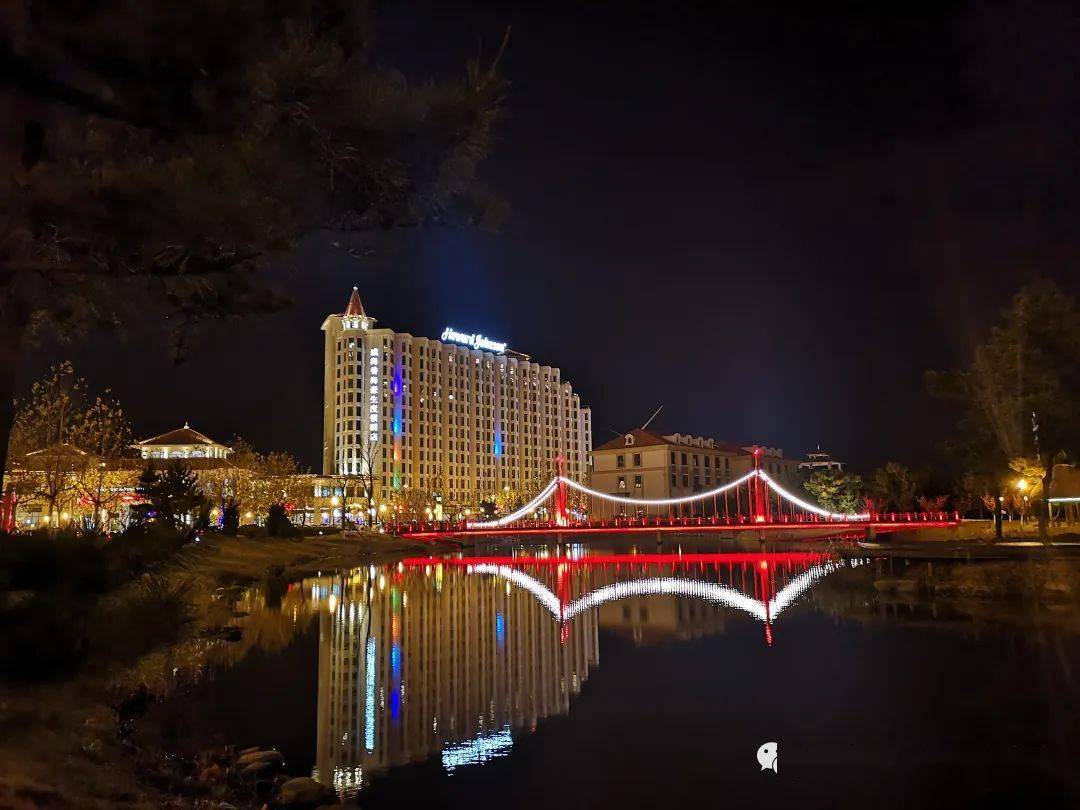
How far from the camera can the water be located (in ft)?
23.8

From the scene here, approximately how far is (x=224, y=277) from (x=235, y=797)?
14.7 feet

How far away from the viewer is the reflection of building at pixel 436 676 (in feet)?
28.5

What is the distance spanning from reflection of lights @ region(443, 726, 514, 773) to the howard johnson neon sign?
11114 centimetres

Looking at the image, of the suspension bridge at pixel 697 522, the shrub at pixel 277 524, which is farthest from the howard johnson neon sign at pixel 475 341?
the shrub at pixel 277 524

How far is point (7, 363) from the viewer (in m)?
6.02

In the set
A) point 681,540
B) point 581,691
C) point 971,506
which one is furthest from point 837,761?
point 681,540

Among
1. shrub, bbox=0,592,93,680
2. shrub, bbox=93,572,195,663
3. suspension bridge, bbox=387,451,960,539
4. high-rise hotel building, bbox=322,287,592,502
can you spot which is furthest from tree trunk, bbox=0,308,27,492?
high-rise hotel building, bbox=322,287,592,502

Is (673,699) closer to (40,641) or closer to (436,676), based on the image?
(436,676)

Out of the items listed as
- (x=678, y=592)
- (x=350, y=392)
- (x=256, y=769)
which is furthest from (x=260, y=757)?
(x=350, y=392)

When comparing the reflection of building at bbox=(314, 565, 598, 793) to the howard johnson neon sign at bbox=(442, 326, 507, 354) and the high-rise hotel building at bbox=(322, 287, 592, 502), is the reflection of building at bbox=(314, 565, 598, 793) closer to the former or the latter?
the high-rise hotel building at bbox=(322, 287, 592, 502)

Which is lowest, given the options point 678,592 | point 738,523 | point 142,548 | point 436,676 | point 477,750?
point 678,592

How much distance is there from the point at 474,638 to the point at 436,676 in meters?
4.01

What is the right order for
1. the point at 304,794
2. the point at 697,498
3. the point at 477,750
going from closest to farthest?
1. the point at 304,794
2. the point at 477,750
3. the point at 697,498

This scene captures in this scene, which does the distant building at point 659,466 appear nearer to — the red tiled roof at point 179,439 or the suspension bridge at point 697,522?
the suspension bridge at point 697,522
